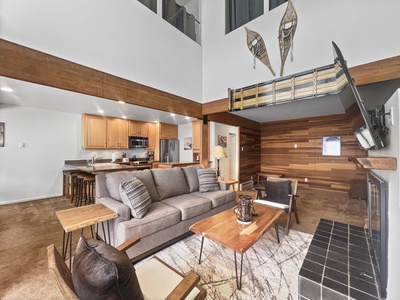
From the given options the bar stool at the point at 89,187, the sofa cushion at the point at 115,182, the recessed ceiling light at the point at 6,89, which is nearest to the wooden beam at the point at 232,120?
the sofa cushion at the point at 115,182

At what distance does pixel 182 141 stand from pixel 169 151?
62 centimetres

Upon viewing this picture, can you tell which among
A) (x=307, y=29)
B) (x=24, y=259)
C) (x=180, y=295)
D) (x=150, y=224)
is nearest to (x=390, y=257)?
(x=180, y=295)

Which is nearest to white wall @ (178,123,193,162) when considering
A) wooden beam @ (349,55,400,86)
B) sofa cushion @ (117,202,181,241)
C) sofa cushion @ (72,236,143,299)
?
sofa cushion @ (117,202,181,241)

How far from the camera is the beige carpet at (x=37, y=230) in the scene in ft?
5.29

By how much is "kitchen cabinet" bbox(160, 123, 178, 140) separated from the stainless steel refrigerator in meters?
0.15

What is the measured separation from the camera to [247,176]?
6.24 meters

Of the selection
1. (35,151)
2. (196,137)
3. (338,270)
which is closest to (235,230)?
(338,270)

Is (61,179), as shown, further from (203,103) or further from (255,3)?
(255,3)

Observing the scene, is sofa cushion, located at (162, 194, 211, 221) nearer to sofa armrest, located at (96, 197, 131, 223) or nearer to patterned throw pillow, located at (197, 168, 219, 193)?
patterned throw pillow, located at (197, 168, 219, 193)

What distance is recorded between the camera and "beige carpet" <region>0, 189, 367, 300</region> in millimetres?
1612

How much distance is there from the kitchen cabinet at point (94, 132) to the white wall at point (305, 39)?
300 cm

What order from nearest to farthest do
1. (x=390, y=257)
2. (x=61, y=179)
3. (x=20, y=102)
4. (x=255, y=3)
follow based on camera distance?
(x=390, y=257) < (x=20, y=102) < (x=255, y=3) < (x=61, y=179)

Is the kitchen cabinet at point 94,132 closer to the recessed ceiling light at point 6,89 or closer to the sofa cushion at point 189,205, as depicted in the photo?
the recessed ceiling light at point 6,89

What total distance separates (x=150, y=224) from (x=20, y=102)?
4.12 meters
